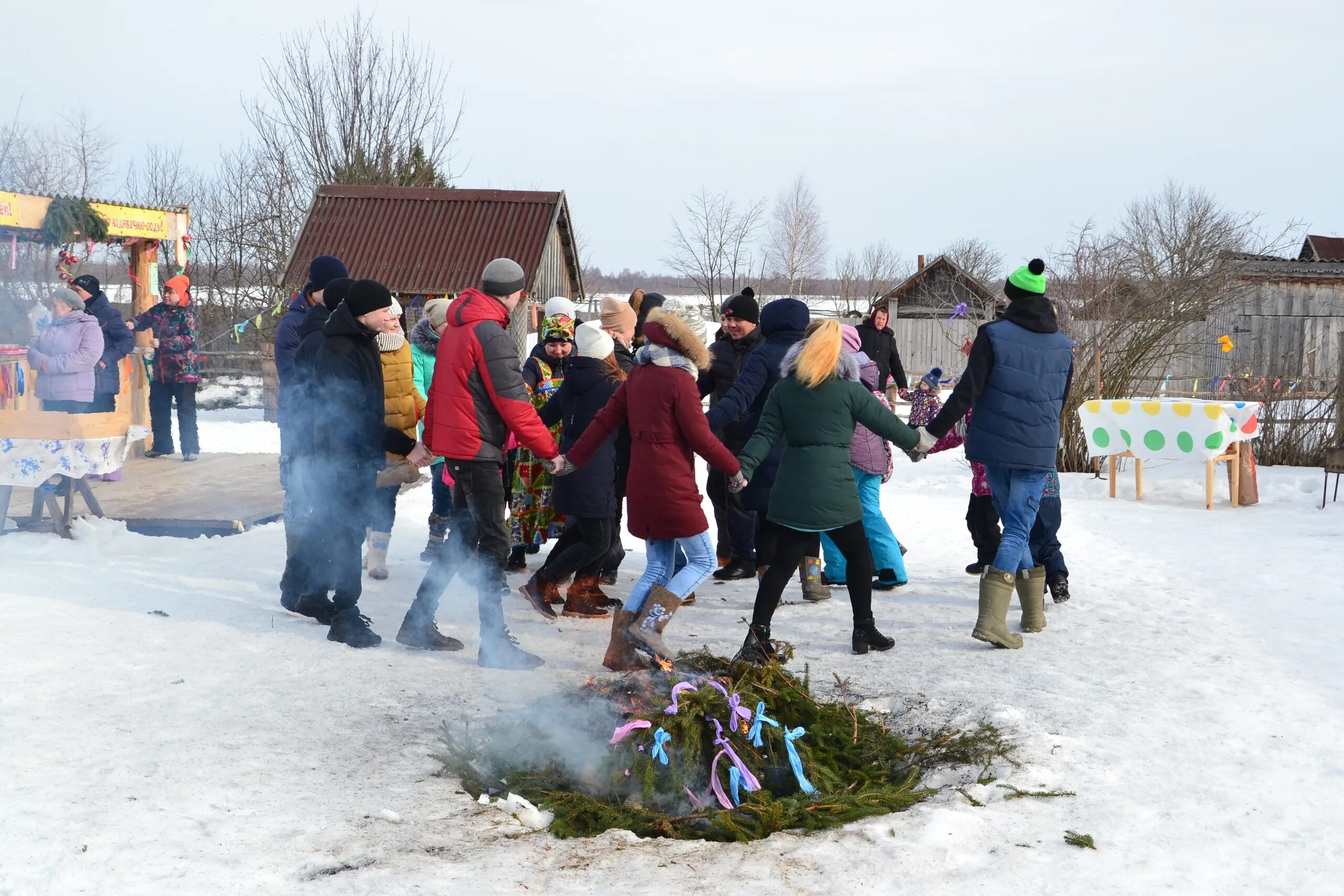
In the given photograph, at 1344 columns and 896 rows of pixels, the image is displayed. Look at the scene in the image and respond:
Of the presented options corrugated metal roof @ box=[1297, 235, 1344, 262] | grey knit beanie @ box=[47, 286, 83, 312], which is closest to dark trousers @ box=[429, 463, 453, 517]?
grey knit beanie @ box=[47, 286, 83, 312]

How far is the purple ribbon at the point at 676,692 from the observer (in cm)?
391

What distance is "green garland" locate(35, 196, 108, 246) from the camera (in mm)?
10453

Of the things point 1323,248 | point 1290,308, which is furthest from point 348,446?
point 1323,248

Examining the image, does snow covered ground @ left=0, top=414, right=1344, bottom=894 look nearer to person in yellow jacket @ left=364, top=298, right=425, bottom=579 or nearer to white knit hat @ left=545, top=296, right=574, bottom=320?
person in yellow jacket @ left=364, top=298, right=425, bottom=579

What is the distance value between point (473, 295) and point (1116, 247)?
10281mm

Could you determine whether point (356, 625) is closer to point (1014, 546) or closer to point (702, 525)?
point (702, 525)

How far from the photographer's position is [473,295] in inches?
193

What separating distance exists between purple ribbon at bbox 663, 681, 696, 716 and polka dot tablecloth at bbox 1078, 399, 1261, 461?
7501mm

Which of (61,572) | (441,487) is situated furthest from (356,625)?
(61,572)

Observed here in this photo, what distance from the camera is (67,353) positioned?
316 inches

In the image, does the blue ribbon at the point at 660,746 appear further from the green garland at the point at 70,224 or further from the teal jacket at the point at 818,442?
the green garland at the point at 70,224

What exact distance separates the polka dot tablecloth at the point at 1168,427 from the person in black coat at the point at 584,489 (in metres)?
6.26

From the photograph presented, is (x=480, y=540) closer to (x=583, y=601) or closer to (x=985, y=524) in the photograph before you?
(x=583, y=601)

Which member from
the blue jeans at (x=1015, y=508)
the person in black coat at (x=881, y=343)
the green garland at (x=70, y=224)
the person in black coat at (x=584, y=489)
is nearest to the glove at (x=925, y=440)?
the blue jeans at (x=1015, y=508)
